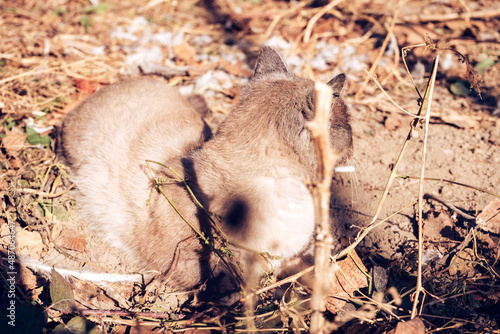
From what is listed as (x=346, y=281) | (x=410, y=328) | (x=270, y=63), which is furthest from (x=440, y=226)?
(x=270, y=63)

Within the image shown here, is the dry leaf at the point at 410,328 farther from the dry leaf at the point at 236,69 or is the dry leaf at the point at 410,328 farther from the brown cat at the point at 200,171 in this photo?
the dry leaf at the point at 236,69

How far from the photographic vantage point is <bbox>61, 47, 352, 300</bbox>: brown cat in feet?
6.62

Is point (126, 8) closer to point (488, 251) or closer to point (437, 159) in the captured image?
point (437, 159)

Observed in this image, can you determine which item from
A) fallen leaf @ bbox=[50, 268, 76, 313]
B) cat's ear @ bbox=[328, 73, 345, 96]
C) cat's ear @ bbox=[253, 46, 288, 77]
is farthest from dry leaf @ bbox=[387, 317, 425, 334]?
fallen leaf @ bbox=[50, 268, 76, 313]

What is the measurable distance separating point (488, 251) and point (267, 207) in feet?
5.30

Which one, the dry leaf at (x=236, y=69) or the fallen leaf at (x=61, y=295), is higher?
the dry leaf at (x=236, y=69)

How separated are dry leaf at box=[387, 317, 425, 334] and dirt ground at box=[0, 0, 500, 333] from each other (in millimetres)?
82

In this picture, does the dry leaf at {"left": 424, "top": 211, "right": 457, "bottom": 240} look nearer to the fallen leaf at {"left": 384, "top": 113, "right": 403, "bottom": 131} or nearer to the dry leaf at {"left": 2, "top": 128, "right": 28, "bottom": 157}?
the fallen leaf at {"left": 384, "top": 113, "right": 403, "bottom": 131}

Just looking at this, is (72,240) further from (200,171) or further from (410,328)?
(410,328)

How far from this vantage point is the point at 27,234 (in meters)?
2.65

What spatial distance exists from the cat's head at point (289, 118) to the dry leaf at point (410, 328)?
932mm

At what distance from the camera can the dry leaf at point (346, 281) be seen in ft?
7.41

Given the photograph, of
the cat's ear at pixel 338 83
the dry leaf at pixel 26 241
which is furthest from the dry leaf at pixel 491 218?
the dry leaf at pixel 26 241

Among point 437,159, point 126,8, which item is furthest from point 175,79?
point 437,159
